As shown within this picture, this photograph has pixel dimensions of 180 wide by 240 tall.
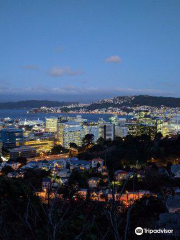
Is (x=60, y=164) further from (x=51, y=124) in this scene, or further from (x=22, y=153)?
(x=51, y=124)

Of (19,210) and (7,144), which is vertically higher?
(19,210)

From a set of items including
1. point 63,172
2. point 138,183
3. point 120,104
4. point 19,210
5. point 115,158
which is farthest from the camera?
point 120,104

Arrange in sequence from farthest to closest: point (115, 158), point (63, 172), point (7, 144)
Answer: point (7, 144) < point (115, 158) < point (63, 172)

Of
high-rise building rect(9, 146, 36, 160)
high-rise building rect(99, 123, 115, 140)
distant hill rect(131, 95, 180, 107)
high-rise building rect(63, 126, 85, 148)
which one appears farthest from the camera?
distant hill rect(131, 95, 180, 107)

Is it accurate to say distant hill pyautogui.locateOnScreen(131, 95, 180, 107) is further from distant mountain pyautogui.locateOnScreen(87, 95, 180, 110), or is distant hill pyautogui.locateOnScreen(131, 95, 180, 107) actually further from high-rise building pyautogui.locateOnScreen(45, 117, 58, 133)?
high-rise building pyautogui.locateOnScreen(45, 117, 58, 133)

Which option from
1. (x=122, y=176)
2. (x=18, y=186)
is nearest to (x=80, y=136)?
(x=122, y=176)

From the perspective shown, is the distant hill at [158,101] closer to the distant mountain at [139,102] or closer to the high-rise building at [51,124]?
the distant mountain at [139,102]

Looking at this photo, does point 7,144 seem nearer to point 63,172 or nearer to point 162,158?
point 63,172

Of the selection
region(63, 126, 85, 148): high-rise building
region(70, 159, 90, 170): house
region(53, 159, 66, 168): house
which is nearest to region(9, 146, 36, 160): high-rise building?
region(63, 126, 85, 148): high-rise building
